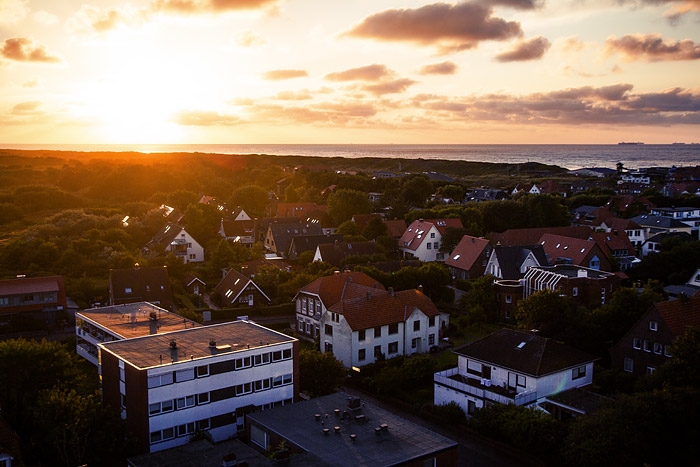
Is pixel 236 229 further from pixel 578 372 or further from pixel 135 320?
pixel 578 372

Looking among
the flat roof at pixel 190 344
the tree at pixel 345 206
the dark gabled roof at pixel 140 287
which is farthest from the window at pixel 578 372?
the tree at pixel 345 206

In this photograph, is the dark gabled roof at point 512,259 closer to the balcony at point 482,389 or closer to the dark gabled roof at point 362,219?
the balcony at point 482,389

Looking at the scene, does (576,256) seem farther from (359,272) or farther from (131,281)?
(131,281)

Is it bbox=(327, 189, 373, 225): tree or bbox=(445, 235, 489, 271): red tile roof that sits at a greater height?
bbox=(327, 189, 373, 225): tree

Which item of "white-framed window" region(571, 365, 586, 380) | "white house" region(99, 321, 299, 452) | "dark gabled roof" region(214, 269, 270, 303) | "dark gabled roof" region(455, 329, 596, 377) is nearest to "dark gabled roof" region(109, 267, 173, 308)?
"dark gabled roof" region(214, 269, 270, 303)

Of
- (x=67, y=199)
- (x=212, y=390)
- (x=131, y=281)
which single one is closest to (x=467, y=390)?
(x=212, y=390)

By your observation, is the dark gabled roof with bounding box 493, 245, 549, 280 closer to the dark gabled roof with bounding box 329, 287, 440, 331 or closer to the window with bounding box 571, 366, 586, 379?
the dark gabled roof with bounding box 329, 287, 440, 331
